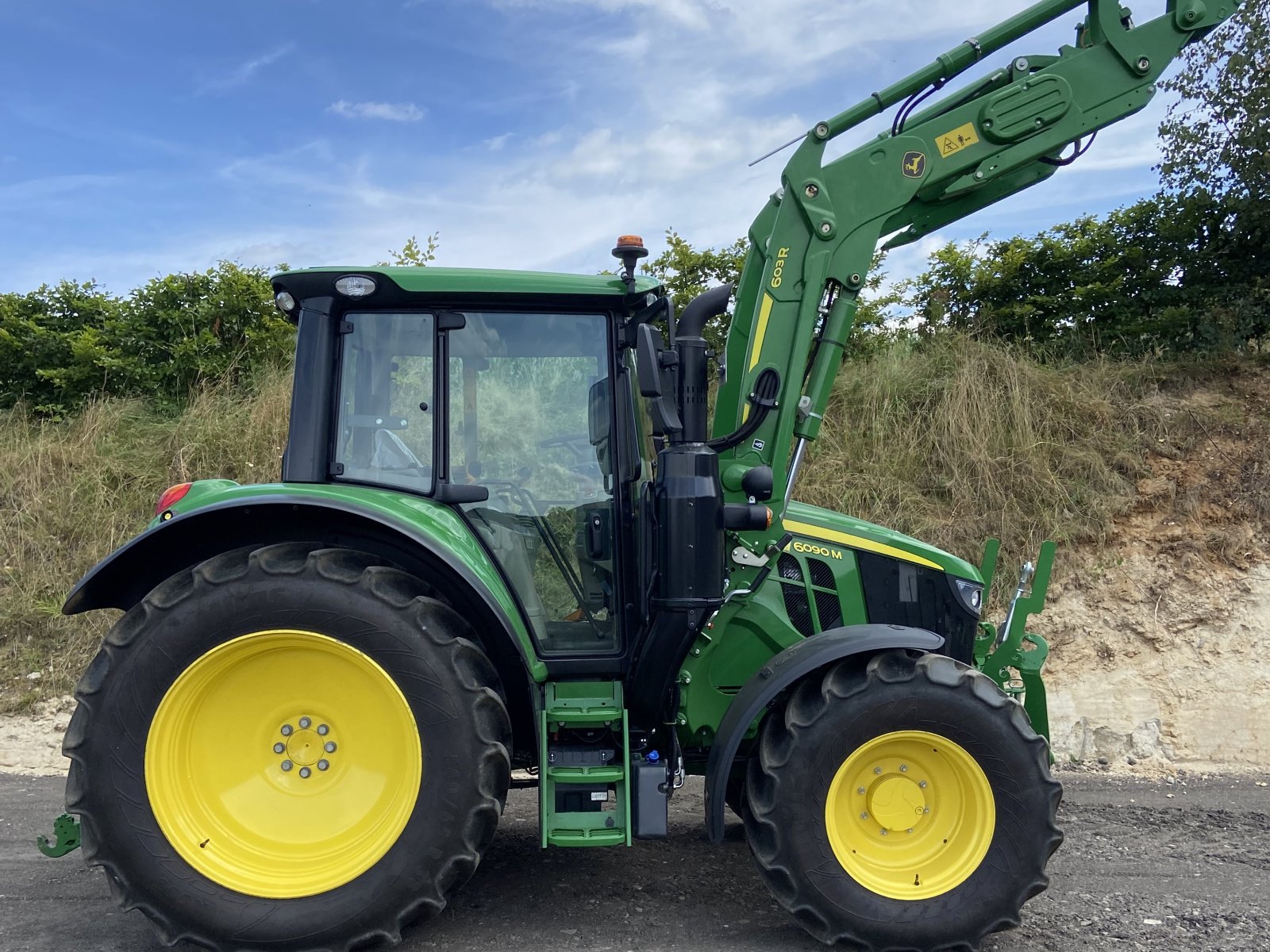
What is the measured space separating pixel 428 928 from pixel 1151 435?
7.15 m

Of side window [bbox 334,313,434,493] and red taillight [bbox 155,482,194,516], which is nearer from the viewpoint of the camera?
side window [bbox 334,313,434,493]

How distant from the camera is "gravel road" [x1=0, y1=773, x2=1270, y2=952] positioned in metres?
3.32

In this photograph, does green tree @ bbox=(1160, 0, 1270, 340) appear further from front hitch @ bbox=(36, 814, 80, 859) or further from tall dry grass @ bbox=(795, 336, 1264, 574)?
front hitch @ bbox=(36, 814, 80, 859)

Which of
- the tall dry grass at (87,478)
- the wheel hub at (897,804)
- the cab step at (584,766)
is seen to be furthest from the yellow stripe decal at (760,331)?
the tall dry grass at (87,478)

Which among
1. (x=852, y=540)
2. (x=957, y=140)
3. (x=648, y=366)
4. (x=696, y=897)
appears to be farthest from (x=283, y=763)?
(x=957, y=140)

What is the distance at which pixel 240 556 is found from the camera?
129 inches

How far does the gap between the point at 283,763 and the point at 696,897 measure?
163 centimetres

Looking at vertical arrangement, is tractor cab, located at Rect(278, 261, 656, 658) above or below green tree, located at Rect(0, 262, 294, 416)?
below

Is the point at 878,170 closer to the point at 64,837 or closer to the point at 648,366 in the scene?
the point at 648,366

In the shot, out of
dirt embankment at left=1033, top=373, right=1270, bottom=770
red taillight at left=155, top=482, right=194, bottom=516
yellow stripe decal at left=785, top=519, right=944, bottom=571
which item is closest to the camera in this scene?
red taillight at left=155, top=482, right=194, bottom=516

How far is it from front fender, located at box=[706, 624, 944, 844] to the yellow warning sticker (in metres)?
1.92

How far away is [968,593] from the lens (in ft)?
13.4

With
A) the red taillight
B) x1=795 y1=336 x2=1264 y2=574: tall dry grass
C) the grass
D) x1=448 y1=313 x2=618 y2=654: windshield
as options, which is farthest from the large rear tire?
x1=795 y1=336 x2=1264 y2=574: tall dry grass

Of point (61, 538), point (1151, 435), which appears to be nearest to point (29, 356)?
point (61, 538)
